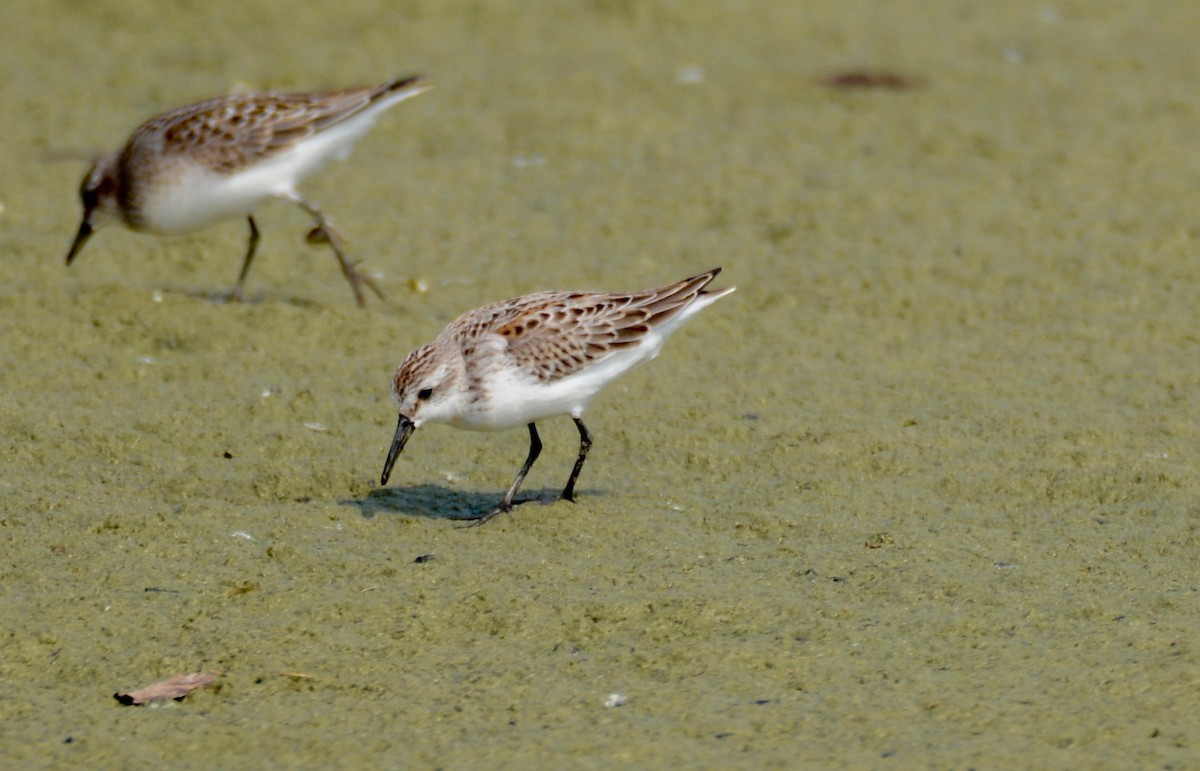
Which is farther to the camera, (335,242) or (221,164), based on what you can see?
(335,242)

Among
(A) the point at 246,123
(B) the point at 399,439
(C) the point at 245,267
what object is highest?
(A) the point at 246,123

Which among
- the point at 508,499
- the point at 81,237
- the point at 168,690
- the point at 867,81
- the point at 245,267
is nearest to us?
the point at 168,690

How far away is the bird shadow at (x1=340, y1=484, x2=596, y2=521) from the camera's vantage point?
22.1ft

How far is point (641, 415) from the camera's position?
7.90 m

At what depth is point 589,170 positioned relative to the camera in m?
11.3

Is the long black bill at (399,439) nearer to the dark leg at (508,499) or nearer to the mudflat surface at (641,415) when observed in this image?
the mudflat surface at (641,415)

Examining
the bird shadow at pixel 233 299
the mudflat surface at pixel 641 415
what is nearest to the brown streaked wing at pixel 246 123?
the bird shadow at pixel 233 299

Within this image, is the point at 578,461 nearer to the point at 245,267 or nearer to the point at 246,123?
the point at 245,267

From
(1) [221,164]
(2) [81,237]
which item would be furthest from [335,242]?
(2) [81,237]

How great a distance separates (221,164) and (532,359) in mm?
3296

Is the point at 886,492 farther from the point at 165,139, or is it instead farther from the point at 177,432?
the point at 165,139

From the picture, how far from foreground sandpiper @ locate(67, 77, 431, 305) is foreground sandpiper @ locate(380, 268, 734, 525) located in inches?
102

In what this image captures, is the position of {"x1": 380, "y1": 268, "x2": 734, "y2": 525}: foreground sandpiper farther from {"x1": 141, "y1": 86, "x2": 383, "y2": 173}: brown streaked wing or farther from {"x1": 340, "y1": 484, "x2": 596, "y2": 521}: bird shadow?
{"x1": 141, "y1": 86, "x2": 383, "y2": 173}: brown streaked wing

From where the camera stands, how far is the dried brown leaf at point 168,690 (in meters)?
5.18
